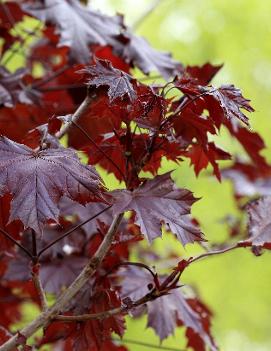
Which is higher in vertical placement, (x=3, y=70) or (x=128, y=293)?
(x=3, y=70)

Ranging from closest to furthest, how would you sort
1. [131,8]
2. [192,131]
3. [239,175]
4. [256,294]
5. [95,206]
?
[192,131]
[95,206]
[239,175]
[256,294]
[131,8]

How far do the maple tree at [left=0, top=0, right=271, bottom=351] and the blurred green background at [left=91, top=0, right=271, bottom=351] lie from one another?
2.53m

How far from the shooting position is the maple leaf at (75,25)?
1.39m

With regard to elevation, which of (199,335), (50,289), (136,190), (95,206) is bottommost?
(199,335)

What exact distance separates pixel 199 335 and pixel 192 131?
482 millimetres

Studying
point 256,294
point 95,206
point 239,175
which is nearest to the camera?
point 95,206

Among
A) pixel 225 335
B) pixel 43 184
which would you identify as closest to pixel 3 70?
pixel 43 184

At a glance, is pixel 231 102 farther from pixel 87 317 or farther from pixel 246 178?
pixel 246 178

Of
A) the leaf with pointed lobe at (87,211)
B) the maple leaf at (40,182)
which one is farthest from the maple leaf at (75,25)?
the maple leaf at (40,182)

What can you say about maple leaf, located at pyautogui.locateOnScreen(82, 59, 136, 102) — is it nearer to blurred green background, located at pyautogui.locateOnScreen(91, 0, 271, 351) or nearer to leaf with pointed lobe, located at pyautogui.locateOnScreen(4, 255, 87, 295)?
leaf with pointed lobe, located at pyautogui.locateOnScreen(4, 255, 87, 295)

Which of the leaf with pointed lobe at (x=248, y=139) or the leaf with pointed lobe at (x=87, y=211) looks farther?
the leaf with pointed lobe at (x=248, y=139)

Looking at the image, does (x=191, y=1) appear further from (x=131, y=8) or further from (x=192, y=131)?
(x=192, y=131)

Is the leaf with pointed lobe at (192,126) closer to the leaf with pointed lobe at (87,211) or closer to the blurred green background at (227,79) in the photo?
the leaf with pointed lobe at (87,211)

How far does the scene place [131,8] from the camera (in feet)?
14.6
